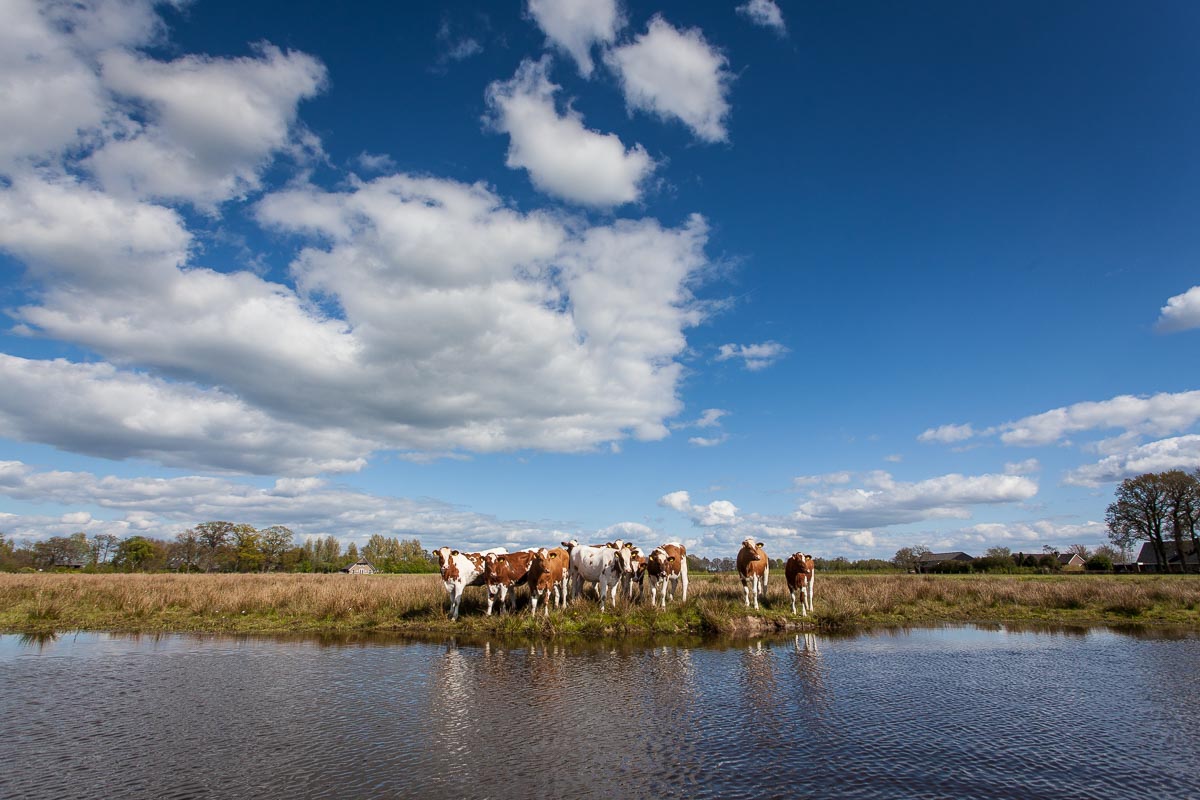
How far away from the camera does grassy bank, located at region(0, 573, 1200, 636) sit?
20.7 meters

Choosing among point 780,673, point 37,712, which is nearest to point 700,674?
point 780,673

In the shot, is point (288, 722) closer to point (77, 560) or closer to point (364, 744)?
point (364, 744)

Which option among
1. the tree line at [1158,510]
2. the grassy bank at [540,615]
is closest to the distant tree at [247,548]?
the grassy bank at [540,615]

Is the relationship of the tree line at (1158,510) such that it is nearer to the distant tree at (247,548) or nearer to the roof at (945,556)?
the roof at (945,556)

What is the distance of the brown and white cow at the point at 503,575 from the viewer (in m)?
22.5

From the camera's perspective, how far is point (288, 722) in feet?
32.0

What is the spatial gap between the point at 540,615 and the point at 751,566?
29.8ft

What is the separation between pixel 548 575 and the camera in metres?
22.2

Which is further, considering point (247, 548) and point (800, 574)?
point (247, 548)

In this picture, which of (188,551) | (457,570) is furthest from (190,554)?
(457,570)

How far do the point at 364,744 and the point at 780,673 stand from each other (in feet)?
30.4

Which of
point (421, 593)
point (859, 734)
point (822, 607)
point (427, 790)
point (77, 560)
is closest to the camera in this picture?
point (427, 790)

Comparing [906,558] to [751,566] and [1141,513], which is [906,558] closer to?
[1141,513]

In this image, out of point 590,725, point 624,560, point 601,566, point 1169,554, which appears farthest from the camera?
point 1169,554
